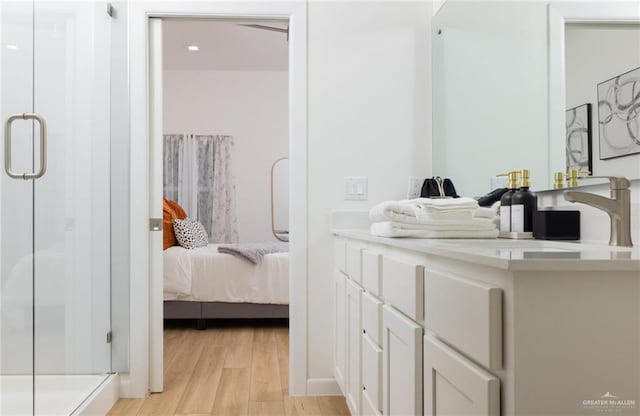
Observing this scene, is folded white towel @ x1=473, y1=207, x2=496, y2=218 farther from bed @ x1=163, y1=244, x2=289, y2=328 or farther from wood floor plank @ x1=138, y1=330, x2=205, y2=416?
bed @ x1=163, y1=244, x2=289, y2=328

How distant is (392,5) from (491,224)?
5.03 feet

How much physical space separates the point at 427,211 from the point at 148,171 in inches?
63.4

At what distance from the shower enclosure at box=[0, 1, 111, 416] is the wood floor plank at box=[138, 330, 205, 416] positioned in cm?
28

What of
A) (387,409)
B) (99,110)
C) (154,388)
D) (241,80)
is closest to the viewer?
(387,409)

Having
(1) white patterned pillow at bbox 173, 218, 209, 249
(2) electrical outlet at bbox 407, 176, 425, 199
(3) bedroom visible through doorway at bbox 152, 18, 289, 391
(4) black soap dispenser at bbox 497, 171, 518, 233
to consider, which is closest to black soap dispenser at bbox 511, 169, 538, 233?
(4) black soap dispenser at bbox 497, 171, 518, 233

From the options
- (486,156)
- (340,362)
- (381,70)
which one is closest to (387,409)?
(340,362)

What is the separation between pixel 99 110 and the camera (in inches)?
106

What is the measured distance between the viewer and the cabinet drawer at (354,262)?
2.11 meters

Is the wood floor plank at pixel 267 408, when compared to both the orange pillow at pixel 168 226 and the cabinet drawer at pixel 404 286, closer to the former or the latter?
the cabinet drawer at pixel 404 286

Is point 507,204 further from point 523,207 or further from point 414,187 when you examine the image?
point 414,187

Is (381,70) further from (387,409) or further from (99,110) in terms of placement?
(387,409)

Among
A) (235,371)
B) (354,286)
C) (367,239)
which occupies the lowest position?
(235,371)

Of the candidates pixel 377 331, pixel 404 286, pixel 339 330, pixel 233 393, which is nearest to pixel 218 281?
pixel 233 393

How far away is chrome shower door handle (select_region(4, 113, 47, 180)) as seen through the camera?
2.02 m
